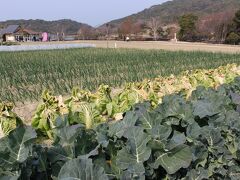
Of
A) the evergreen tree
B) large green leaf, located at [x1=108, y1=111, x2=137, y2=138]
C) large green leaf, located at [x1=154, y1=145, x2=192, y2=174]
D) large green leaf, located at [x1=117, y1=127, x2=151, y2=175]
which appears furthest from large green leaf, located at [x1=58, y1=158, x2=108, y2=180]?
the evergreen tree

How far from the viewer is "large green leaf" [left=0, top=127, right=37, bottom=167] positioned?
2.31m

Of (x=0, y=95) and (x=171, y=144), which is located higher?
(x=171, y=144)

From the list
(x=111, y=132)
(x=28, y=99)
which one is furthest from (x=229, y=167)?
(x=28, y=99)

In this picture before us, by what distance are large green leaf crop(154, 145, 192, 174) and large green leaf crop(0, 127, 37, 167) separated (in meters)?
0.96

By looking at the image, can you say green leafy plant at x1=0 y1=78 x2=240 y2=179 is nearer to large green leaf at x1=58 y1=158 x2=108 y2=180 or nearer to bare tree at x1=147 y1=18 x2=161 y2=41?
large green leaf at x1=58 y1=158 x2=108 y2=180

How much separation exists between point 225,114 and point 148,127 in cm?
94

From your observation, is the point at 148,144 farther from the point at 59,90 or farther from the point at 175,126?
the point at 59,90

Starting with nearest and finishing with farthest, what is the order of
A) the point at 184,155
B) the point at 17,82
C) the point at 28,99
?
1. the point at 184,155
2. the point at 28,99
3. the point at 17,82

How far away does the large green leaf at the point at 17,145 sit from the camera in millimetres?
2309

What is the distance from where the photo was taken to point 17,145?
2.36 m

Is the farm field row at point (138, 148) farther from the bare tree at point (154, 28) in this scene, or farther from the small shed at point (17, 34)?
the small shed at point (17, 34)

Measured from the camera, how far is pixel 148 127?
313 cm

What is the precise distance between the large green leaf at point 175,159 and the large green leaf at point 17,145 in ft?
3.15

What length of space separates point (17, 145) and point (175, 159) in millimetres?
1165
